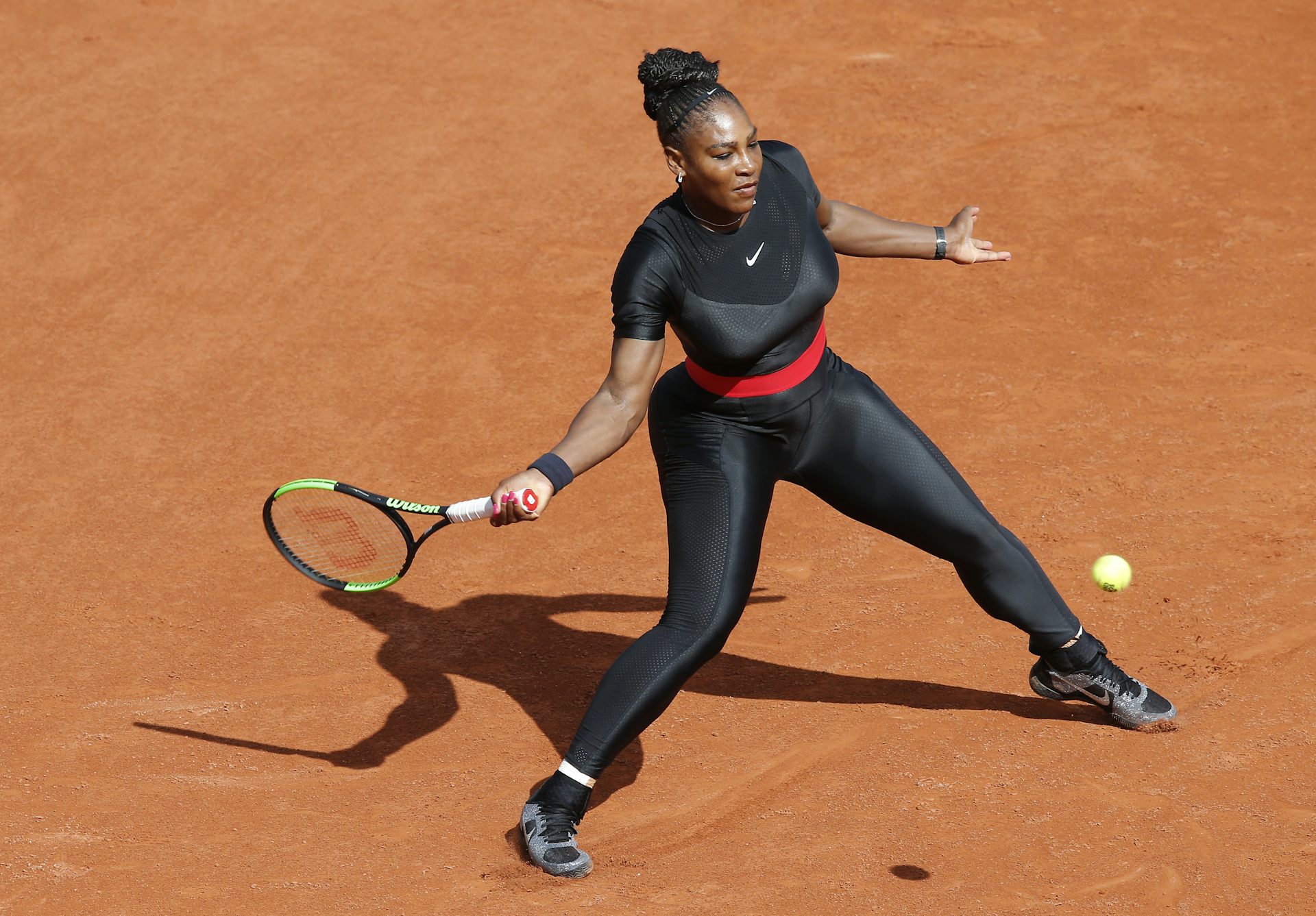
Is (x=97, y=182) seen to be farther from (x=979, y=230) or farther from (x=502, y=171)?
(x=979, y=230)

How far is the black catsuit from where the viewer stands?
462 centimetres

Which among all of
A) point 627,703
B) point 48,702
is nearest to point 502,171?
point 48,702

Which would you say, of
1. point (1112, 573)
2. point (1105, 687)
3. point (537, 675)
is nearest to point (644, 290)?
point (537, 675)

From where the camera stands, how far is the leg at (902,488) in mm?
4883

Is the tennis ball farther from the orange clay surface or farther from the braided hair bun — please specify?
the braided hair bun

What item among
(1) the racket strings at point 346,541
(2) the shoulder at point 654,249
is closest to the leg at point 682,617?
(2) the shoulder at point 654,249

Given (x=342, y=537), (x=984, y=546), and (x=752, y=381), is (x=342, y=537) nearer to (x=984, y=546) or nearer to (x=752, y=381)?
(x=752, y=381)

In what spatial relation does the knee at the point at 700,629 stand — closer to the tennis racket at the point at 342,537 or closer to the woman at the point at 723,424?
the woman at the point at 723,424

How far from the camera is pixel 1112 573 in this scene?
18.7 feet

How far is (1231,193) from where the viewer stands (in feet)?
29.8

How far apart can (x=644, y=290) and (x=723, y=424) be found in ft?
1.70

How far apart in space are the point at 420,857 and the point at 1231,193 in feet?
21.3

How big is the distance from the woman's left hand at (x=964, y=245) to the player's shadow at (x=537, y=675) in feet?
5.03

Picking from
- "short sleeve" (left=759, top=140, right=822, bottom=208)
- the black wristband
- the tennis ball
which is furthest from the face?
the tennis ball
